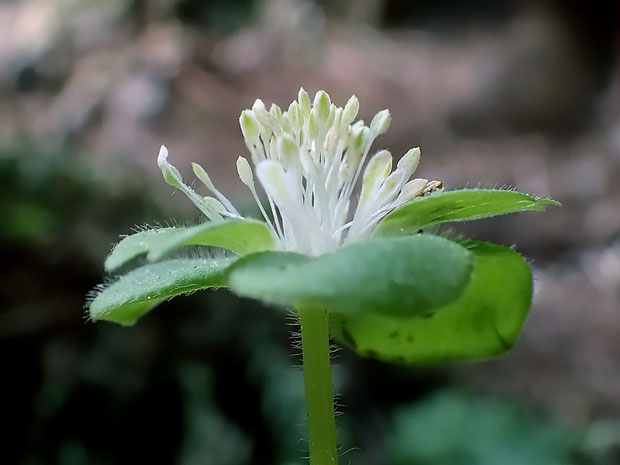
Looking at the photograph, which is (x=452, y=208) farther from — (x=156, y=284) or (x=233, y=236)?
(x=156, y=284)

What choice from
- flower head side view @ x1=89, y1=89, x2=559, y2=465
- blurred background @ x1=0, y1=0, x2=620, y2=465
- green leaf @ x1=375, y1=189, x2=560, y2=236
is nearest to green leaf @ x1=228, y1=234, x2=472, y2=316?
flower head side view @ x1=89, y1=89, x2=559, y2=465

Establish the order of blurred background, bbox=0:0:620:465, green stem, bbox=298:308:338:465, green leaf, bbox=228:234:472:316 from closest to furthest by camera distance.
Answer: green leaf, bbox=228:234:472:316 < green stem, bbox=298:308:338:465 < blurred background, bbox=0:0:620:465

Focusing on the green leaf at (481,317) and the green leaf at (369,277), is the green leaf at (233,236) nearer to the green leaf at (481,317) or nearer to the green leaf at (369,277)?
the green leaf at (369,277)

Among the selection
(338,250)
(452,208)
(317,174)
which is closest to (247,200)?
(317,174)

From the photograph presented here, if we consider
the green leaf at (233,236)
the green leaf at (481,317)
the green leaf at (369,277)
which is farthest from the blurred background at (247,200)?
the green leaf at (369,277)

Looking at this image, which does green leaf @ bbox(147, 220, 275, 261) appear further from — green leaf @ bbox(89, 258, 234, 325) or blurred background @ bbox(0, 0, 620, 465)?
blurred background @ bbox(0, 0, 620, 465)

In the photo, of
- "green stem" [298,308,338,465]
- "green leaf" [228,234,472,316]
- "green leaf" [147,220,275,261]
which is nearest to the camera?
"green leaf" [228,234,472,316]
